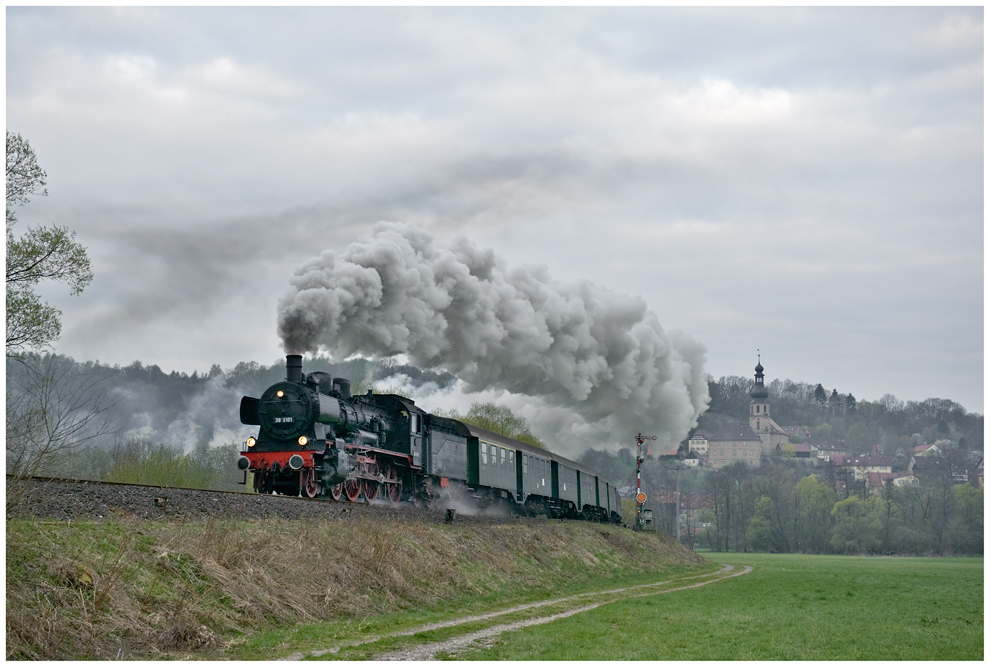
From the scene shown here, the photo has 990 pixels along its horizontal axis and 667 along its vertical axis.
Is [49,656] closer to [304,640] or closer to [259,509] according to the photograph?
[304,640]

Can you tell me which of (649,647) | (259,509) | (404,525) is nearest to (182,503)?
(259,509)

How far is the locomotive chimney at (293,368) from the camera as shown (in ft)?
75.7

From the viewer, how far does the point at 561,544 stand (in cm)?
2667

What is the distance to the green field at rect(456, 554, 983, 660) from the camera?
1137 cm

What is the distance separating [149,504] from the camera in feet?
47.3

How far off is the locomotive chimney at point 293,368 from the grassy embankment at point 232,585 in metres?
5.49

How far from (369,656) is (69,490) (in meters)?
5.70

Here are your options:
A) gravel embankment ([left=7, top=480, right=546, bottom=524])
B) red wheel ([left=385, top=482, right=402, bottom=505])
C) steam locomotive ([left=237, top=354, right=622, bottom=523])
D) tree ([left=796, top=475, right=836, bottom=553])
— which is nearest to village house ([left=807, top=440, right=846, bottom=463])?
tree ([left=796, top=475, right=836, bottom=553])

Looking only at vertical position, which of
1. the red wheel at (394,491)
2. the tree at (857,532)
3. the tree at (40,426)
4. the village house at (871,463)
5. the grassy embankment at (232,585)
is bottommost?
the tree at (857,532)

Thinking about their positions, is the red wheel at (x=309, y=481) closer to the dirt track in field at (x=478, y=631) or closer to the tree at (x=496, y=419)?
the dirt track in field at (x=478, y=631)

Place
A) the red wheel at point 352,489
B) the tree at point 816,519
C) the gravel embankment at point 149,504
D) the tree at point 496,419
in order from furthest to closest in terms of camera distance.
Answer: the tree at point 816,519 → the tree at point 496,419 → the red wheel at point 352,489 → the gravel embankment at point 149,504

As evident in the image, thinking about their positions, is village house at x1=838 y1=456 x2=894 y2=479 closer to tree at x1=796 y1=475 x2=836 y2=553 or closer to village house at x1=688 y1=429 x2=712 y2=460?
village house at x1=688 y1=429 x2=712 y2=460

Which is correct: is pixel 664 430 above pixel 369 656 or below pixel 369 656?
above

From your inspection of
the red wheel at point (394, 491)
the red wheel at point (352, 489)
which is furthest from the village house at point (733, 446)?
the red wheel at point (352, 489)
